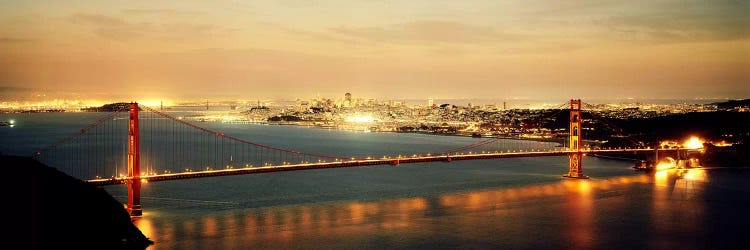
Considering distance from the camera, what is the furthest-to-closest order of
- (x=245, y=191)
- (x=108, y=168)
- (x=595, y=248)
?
1. (x=108, y=168)
2. (x=245, y=191)
3. (x=595, y=248)

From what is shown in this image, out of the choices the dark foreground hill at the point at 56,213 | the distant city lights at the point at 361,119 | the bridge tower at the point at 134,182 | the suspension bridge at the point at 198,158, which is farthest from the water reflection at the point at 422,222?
the distant city lights at the point at 361,119

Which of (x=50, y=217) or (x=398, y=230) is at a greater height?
(x=50, y=217)

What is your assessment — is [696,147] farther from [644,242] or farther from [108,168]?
[108,168]

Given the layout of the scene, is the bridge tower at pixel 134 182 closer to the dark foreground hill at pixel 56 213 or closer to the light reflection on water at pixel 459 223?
the light reflection on water at pixel 459 223

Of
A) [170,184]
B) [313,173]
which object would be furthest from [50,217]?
[313,173]

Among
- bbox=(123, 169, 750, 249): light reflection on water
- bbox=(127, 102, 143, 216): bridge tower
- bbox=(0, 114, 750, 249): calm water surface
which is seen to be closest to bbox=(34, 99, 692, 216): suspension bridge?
bbox=(127, 102, 143, 216): bridge tower

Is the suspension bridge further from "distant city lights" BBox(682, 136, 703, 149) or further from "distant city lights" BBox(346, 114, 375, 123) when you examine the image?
"distant city lights" BBox(346, 114, 375, 123)
